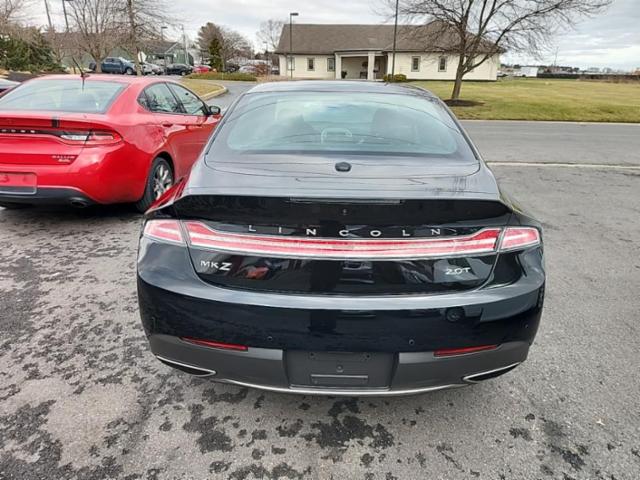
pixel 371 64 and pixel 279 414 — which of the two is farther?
pixel 371 64

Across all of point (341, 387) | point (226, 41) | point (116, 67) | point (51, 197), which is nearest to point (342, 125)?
point (341, 387)

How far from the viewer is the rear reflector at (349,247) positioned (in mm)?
1701

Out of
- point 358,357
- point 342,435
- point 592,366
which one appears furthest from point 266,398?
point 592,366

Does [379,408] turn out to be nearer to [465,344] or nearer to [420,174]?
[465,344]

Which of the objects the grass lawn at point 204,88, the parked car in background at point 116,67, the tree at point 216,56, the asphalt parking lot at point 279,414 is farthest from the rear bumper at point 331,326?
the tree at point 216,56

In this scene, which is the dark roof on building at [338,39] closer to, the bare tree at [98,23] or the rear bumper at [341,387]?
the bare tree at [98,23]

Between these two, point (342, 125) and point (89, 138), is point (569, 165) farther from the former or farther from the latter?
point (89, 138)

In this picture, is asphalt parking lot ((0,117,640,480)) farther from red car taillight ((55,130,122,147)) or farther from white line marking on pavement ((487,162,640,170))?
white line marking on pavement ((487,162,640,170))

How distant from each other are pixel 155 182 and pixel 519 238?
412cm

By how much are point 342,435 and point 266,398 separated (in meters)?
0.45

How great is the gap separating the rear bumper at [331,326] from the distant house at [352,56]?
51.3 meters

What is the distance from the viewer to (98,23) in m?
19.8

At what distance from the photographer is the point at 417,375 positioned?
1790mm

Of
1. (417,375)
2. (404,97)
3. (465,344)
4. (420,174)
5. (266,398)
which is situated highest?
(404,97)
